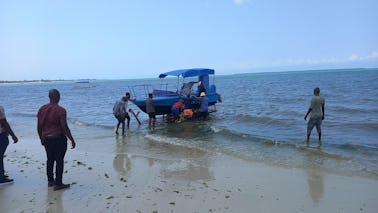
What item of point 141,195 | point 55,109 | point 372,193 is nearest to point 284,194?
point 372,193

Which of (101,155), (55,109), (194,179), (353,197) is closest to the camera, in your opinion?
(55,109)

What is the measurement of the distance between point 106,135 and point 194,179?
7585 mm

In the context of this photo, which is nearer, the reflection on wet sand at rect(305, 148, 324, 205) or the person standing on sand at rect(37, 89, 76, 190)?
the person standing on sand at rect(37, 89, 76, 190)

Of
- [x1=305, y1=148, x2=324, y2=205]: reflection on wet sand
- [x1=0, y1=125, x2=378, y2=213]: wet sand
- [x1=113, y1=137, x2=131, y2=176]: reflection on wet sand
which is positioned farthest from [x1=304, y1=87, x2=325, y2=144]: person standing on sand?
[x1=113, y1=137, x2=131, y2=176]: reflection on wet sand

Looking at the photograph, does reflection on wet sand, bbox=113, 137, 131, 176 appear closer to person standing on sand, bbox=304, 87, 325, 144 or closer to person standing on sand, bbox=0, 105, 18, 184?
person standing on sand, bbox=0, 105, 18, 184

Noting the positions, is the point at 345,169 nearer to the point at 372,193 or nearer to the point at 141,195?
the point at 372,193

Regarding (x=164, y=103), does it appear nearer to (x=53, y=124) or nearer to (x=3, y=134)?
(x=3, y=134)

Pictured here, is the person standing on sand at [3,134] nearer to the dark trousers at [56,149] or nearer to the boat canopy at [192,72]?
the dark trousers at [56,149]

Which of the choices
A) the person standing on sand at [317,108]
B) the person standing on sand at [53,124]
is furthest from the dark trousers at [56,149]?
the person standing on sand at [317,108]

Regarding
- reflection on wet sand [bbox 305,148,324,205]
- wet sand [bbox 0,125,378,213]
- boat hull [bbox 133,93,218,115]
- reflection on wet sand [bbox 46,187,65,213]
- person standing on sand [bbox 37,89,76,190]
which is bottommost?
reflection on wet sand [bbox 305,148,324,205]

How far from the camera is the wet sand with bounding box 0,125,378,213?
589 cm

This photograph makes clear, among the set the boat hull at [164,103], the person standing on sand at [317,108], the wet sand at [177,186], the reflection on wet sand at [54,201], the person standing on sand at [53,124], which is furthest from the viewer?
the boat hull at [164,103]

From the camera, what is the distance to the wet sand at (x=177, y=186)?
19.3 feet

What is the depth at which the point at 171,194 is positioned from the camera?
6465mm
